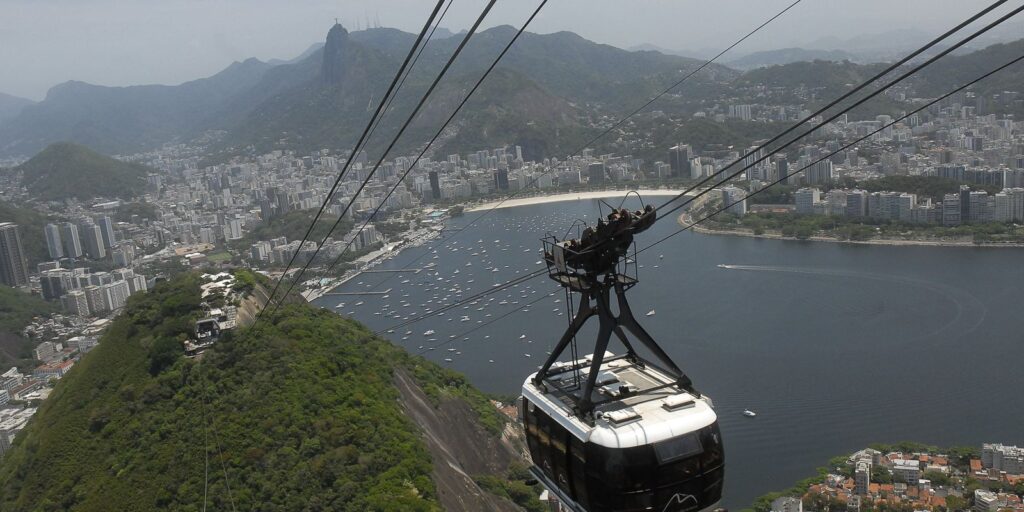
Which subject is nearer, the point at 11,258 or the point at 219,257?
the point at 11,258

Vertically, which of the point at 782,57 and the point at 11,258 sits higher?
the point at 782,57

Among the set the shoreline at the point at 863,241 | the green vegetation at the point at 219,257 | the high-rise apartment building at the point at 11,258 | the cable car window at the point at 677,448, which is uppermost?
the cable car window at the point at 677,448

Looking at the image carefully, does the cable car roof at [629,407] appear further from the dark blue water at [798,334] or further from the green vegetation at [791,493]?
the dark blue water at [798,334]

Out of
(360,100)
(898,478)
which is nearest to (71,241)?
(898,478)

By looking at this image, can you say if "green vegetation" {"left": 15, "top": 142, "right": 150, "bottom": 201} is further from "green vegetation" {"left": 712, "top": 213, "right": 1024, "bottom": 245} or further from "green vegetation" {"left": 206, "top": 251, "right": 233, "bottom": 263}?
"green vegetation" {"left": 712, "top": 213, "right": 1024, "bottom": 245}

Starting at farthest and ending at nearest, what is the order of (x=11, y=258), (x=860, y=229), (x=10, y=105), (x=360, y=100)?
(x=10, y=105) < (x=360, y=100) < (x=11, y=258) < (x=860, y=229)

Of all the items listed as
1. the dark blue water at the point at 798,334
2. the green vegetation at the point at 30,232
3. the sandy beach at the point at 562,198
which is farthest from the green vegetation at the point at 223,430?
the sandy beach at the point at 562,198

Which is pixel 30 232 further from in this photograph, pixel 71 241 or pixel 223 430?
pixel 223 430

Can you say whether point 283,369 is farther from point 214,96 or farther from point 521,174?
point 214,96
